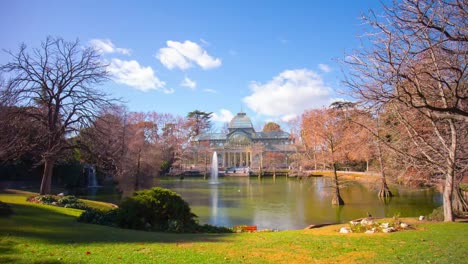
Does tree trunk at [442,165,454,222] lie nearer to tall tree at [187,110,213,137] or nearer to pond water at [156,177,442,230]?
pond water at [156,177,442,230]

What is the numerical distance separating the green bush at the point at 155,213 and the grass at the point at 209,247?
1.71m

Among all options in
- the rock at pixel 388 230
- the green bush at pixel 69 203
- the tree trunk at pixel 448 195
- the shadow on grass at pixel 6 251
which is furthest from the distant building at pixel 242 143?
the shadow on grass at pixel 6 251

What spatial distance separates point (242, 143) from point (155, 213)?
6715 cm

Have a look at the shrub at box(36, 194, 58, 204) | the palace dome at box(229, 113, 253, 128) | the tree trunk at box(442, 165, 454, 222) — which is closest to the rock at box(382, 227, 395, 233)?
the tree trunk at box(442, 165, 454, 222)

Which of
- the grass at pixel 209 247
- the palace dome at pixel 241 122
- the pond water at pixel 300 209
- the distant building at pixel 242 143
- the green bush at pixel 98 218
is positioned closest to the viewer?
the grass at pixel 209 247

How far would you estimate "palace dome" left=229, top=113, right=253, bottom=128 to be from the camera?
8519 centimetres

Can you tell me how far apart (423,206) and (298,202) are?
311 inches

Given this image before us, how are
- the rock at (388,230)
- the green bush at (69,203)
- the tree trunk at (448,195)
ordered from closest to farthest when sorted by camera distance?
the rock at (388,230) < the tree trunk at (448,195) < the green bush at (69,203)

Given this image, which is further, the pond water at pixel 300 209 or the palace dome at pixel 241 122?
the palace dome at pixel 241 122

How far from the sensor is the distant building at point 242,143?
73.3m

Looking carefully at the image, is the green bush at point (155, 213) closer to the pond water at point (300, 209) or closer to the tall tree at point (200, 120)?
the pond water at point (300, 209)

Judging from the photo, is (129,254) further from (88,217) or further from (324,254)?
(88,217)

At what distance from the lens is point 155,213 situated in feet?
37.6

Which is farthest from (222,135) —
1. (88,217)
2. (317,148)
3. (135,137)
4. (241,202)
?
(88,217)
